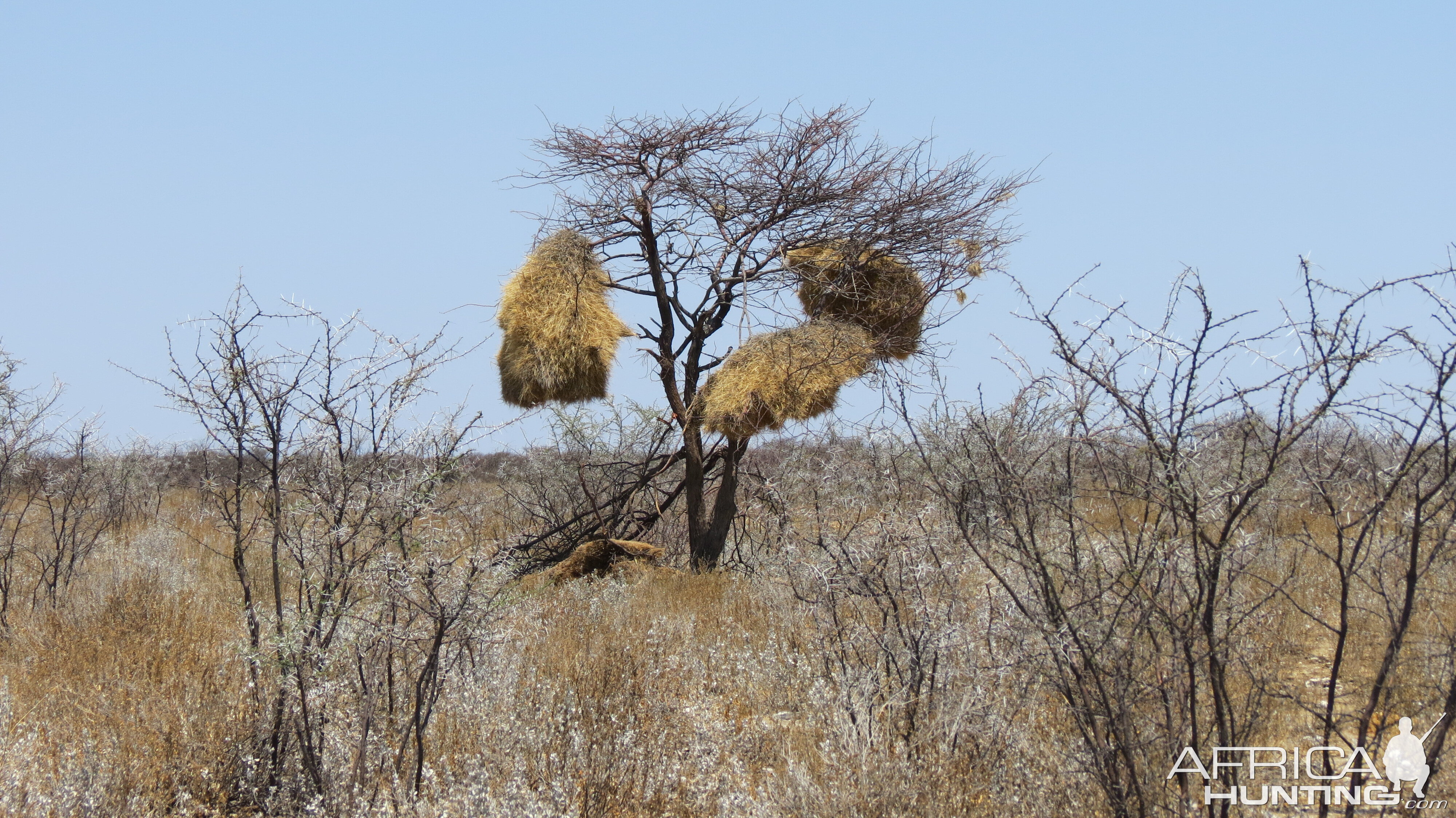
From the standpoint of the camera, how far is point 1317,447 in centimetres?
301

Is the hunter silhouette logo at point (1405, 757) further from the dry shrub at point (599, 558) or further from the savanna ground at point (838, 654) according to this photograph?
the dry shrub at point (599, 558)

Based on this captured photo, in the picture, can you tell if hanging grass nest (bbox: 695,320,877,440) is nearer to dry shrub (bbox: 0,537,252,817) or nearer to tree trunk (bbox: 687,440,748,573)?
tree trunk (bbox: 687,440,748,573)

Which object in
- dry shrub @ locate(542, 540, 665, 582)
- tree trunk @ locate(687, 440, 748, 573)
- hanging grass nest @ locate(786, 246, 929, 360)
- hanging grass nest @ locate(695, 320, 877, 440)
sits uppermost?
hanging grass nest @ locate(786, 246, 929, 360)

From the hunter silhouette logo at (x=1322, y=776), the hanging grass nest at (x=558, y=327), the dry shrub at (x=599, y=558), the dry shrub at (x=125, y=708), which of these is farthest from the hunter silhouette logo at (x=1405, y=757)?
the hanging grass nest at (x=558, y=327)

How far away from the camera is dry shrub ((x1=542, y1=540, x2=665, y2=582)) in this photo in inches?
358

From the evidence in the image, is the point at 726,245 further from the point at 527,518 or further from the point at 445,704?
the point at 445,704

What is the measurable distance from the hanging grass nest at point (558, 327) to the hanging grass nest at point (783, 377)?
1258mm

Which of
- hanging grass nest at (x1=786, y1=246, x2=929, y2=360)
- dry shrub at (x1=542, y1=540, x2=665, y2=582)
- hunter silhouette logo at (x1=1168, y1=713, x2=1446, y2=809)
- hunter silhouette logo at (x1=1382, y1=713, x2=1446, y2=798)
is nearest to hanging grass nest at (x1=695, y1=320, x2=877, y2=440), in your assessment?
hanging grass nest at (x1=786, y1=246, x2=929, y2=360)

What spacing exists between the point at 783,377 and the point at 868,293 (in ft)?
5.14

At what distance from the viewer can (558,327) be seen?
29.3 ft

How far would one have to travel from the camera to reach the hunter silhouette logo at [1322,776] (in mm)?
3031

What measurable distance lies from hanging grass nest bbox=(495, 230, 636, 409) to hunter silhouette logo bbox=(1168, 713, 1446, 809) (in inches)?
258

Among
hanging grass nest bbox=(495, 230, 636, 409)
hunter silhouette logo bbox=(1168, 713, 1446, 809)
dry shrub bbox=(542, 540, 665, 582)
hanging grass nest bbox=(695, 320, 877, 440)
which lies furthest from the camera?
dry shrub bbox=(542, 540, 665, 582)

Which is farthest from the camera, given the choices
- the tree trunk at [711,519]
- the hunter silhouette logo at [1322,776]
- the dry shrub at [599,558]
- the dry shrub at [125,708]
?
the tree trunk at [711,519]
